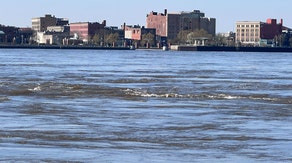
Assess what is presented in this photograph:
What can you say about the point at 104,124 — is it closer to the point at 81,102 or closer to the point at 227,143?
the point at 227,143

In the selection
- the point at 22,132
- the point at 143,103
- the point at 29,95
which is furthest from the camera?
the point at 29,95

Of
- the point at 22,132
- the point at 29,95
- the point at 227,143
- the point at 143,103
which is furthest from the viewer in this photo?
the point at 29,95

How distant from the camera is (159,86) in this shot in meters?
45.8

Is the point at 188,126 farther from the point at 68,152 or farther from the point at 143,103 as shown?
the point at 143,103

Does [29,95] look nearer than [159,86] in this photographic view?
Yes

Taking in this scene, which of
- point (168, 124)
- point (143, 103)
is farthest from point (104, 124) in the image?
point (143, 103)

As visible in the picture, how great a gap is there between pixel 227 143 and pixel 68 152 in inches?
139

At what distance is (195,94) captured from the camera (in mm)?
38469

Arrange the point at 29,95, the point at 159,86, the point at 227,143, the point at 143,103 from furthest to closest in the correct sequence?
the point at 159,86 < the point at 29,95 < the point at 143,103 < the point at 227,143

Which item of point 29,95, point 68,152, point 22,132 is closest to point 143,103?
point 29,95

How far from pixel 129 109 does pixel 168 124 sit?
5704mm

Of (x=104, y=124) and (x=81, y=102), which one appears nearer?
(x=104, y=124)

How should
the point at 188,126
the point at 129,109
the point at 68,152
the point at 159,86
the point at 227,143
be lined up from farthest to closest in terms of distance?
1. the point at 159,86
2. the point at 129,109
3. the point at 188,126
4. the point at 227,143
5. the point at 68,152

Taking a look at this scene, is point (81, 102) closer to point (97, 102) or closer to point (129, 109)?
point (97, 102)
